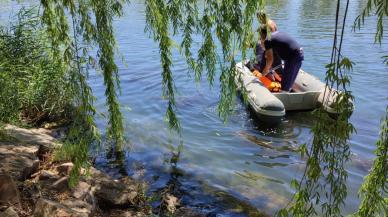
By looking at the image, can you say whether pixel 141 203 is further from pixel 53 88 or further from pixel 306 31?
pixel 306 31

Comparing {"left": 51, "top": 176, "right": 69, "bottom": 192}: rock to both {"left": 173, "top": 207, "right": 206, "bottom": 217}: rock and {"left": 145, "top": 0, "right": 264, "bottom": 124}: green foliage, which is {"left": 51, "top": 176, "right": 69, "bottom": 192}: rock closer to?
{"left": 173, "top": 207, "right": 206, "bottom": 217}: rock

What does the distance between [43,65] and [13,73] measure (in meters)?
0.70

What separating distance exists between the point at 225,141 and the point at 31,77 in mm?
3450

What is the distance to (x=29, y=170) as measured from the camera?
483cm

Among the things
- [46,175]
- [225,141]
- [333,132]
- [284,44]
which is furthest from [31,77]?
[333,132]

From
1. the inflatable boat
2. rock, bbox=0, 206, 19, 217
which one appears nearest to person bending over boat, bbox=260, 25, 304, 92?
the inflatable boat

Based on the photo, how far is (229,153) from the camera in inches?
277

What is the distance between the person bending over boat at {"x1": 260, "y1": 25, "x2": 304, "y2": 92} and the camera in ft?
27.1

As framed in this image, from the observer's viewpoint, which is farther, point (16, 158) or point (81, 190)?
point (16, 158)

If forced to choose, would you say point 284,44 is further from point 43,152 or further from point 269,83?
point 43,152

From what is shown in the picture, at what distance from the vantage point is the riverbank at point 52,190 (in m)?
3.73

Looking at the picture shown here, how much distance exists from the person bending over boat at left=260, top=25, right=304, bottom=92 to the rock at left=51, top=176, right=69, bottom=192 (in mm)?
4912

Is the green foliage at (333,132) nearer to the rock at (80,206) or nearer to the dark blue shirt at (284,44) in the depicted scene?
the rock at (80,206)

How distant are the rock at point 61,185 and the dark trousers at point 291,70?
518 centimetres
